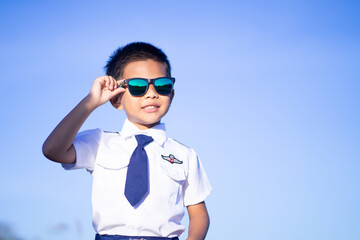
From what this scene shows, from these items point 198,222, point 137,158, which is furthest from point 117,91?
point 198,222

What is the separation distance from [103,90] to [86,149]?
0.52 meters

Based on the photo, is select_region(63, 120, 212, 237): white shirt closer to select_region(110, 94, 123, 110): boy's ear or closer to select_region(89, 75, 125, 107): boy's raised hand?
select_region(110, 94, 123, 110): boy's ear

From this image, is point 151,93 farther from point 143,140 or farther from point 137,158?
point 137,158

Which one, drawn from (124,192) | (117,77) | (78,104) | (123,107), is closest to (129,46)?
(117,77)

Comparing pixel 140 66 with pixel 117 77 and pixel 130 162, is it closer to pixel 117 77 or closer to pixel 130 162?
pixel 117 77

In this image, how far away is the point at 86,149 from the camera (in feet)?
12.8

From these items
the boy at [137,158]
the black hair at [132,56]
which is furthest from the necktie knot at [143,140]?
the black hair at [132,56]

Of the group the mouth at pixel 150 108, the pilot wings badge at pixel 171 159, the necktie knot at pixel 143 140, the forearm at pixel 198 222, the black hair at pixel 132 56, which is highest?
the black hair at pixel 132 56

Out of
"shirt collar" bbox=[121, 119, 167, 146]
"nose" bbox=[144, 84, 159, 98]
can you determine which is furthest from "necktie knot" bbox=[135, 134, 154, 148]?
"nose" bbox=[144, 84, 159, 98]

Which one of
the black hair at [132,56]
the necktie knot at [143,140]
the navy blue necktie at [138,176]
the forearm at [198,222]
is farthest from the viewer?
the black hair at [132,56]

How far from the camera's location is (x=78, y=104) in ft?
11.9

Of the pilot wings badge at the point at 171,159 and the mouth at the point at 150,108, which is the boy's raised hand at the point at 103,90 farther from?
the pilot wings badge at the point at 171,159

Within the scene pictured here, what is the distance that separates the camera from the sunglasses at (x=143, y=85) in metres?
4.05

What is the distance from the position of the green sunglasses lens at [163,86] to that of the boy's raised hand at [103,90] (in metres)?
0.32
